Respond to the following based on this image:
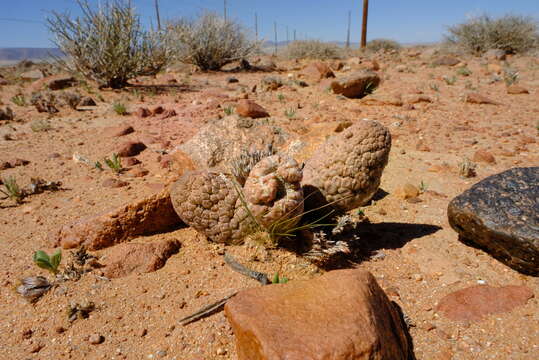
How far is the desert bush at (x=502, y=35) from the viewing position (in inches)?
574

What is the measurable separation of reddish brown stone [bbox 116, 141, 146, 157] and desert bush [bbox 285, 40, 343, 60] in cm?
1305

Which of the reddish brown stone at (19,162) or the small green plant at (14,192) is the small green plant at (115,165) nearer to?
the small green plant at (14,192)

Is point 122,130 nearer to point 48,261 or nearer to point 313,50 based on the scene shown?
point 48,261

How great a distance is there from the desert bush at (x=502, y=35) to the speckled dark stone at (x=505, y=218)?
14870 millimetres

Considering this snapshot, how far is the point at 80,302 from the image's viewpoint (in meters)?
2.04

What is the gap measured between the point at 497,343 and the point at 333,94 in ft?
20.0

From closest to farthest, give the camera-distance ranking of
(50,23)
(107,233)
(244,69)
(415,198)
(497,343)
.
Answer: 1. (497,343)
2. (107,233)
3. (415,198)
4. (50,23)
5. (244,69)

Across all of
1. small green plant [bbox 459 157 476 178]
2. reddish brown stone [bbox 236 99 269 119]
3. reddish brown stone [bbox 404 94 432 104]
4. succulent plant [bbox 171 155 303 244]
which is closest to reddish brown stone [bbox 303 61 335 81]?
reddish brown stone [bbox 404 94 432 104]

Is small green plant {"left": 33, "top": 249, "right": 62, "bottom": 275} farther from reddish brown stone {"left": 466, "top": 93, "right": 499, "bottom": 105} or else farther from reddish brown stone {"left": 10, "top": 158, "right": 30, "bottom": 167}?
reddish brown stone {"left": 466, "top": 93, "right": 499, "bottom": 105}

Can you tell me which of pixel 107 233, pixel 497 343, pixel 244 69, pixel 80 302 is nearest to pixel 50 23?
pixel 244 69

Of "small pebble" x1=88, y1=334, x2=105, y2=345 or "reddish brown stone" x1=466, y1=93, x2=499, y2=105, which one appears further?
"reddish brown stone" x1=466, y1=93, x2=499, y2=105

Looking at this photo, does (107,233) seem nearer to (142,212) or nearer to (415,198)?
(142,212)

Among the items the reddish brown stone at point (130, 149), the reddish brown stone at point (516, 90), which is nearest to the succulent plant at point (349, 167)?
the reddish brown stone at point (130, 149)

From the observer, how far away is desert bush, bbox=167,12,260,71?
Result: 441 inches
